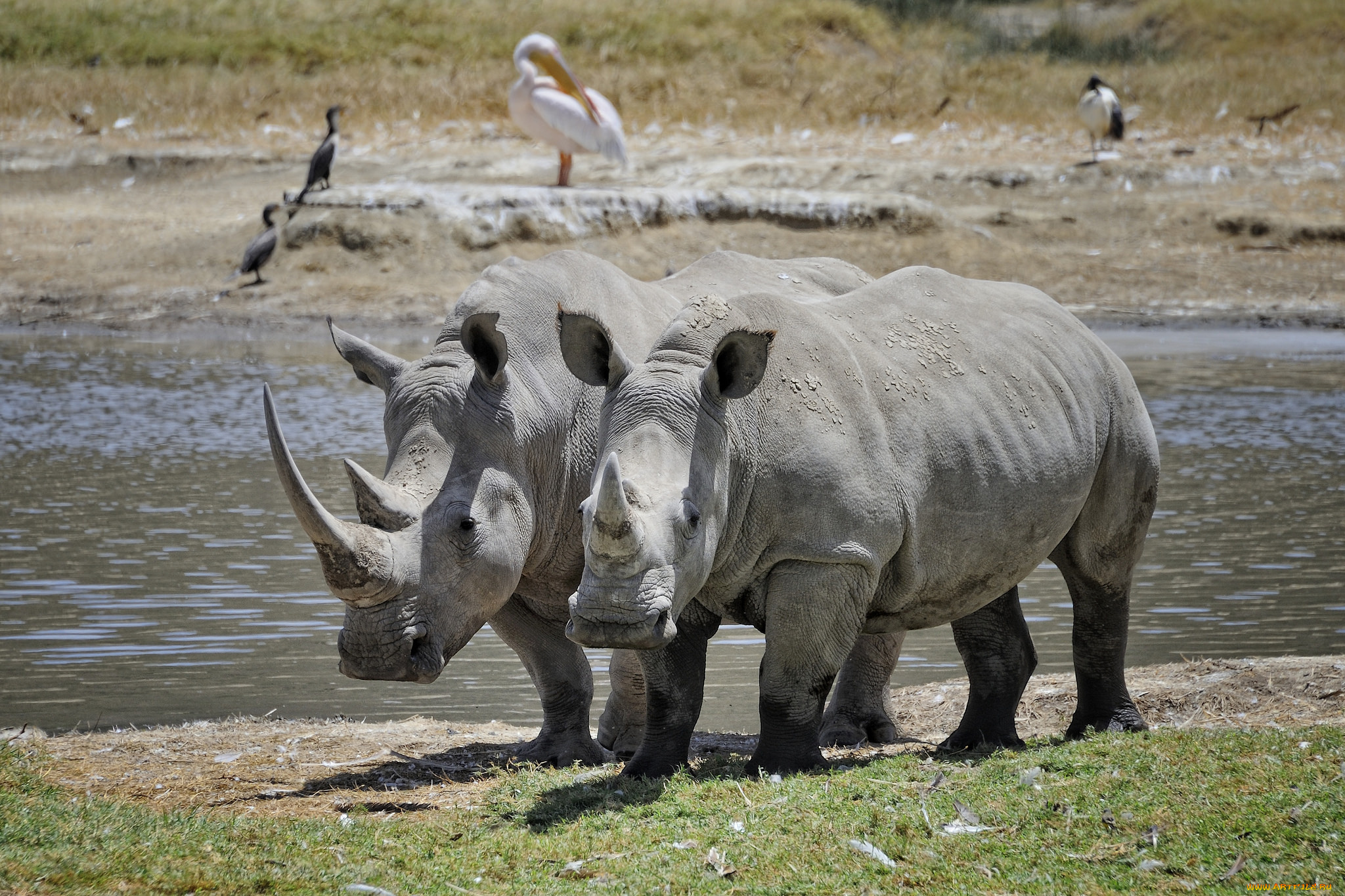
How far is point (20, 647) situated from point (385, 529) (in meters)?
3.56

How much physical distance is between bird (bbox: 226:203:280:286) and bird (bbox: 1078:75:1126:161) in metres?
13.6

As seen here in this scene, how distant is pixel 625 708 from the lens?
6785 millimetres

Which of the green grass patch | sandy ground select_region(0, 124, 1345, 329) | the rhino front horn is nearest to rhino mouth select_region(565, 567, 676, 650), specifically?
the rhino front horn

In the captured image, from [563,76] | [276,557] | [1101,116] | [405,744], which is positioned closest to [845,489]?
[405,744]

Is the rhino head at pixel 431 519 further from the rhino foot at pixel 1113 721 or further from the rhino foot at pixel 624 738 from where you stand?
the rhino foot at pixel 1113 721

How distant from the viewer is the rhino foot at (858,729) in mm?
7180

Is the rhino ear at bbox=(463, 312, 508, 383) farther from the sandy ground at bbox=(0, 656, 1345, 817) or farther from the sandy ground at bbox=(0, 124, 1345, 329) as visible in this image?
the sandy ground at bbox=(0, 124, 1345, 329)

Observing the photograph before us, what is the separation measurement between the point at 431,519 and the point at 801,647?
1.43 metres

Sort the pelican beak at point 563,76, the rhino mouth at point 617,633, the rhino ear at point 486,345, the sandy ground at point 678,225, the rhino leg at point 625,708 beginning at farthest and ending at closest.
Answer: the pelican beak at point 563,76 < the sandy ground at point 678,225 < the rhino leg at point 625,708 < the rhino ear at point 486,345 < the rhino mouth at point 617,633

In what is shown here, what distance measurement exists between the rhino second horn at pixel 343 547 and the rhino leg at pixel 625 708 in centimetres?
139

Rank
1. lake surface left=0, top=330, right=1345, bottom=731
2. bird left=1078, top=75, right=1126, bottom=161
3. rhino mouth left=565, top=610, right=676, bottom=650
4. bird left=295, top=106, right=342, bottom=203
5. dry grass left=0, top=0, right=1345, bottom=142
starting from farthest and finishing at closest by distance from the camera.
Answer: dry grass left=0, top=0, right=1345, bottom=142 < bird left=1078, top=75, right=1126, bottom=161 < bird left=295, top=106, right=342, bottom=203 < lake surface left=0, top=330, right=1345, bottom=731 < rhino mouth left=565, top=610, right=676, bottom=650

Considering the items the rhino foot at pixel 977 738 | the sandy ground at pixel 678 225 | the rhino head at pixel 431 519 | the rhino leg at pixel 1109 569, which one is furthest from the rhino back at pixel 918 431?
the sandy ground at pixel 678 225

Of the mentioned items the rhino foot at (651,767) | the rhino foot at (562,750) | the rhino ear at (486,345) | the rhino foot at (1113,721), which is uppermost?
the rhino ear at (486,345)

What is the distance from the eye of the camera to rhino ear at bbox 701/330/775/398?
5.19m
